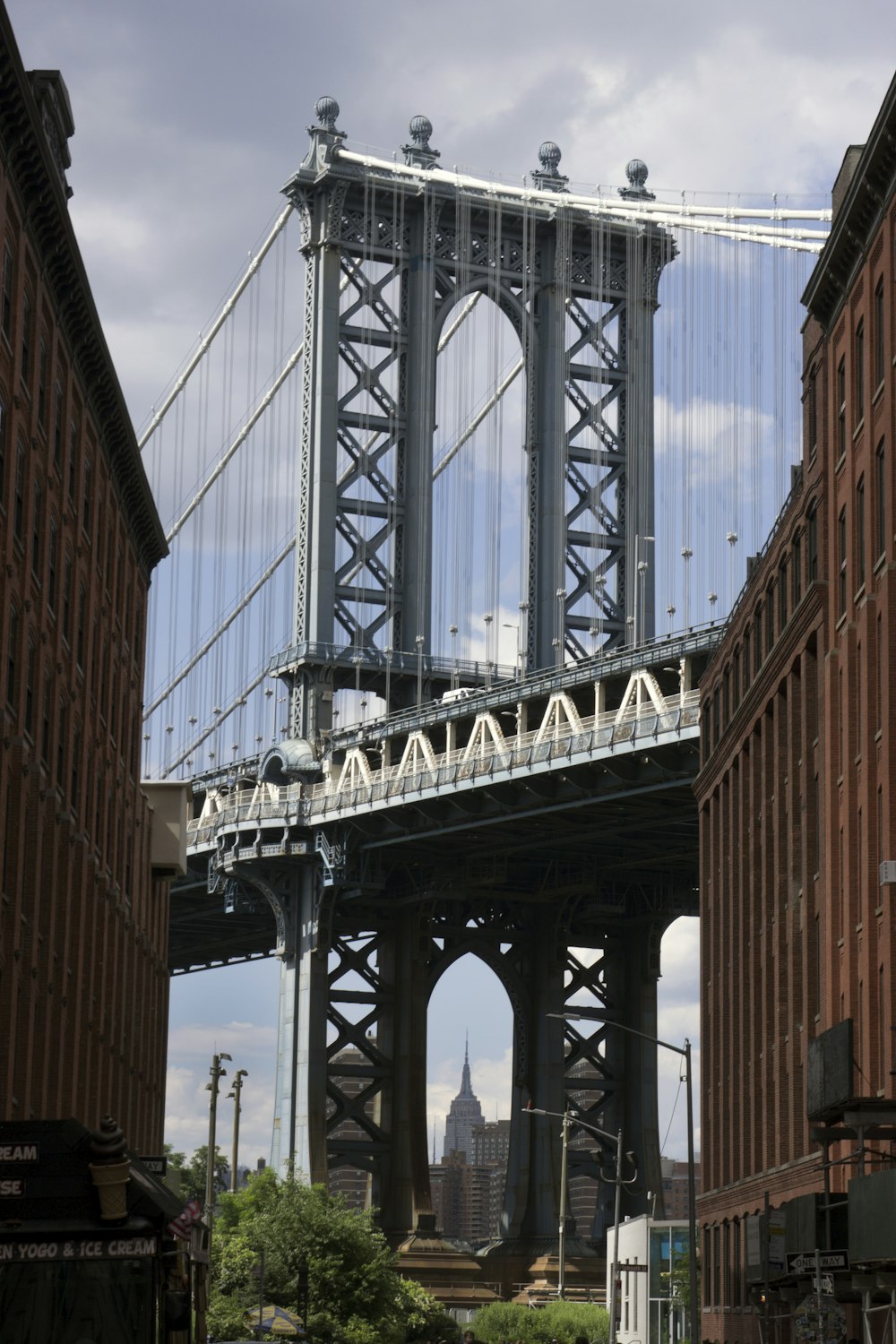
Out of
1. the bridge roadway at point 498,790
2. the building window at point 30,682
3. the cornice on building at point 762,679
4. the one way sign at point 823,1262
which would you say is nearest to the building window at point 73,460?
the building window at point 30,682

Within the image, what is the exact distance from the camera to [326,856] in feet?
340

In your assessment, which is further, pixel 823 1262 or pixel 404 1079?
pixel 404 1079

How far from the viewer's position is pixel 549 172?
110000 mm

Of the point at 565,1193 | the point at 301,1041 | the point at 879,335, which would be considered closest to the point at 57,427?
the point at 879,335

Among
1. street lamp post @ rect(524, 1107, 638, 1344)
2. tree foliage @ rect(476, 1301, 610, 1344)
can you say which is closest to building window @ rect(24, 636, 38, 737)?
street lamp post @ rect(524, 1107, 638, 1344)

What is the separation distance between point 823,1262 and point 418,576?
6901 cm

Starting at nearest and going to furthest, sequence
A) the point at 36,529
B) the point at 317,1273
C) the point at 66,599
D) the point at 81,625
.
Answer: the point at 36,529 → the point at 66,599 → the point at 81,625 → the point at 317,1273

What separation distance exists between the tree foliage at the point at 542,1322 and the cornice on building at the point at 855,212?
48497 mm

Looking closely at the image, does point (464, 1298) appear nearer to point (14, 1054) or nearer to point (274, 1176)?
point (274, 1176)

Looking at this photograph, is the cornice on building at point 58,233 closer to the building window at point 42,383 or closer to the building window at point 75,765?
the building window at point 42,383

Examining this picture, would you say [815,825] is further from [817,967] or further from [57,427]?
[57,427]

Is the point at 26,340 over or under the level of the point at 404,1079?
over

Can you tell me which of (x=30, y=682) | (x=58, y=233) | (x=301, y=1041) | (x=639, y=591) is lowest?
(x=301, y=1041)

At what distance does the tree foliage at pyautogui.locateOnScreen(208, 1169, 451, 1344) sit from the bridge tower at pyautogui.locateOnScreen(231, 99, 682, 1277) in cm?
2267
